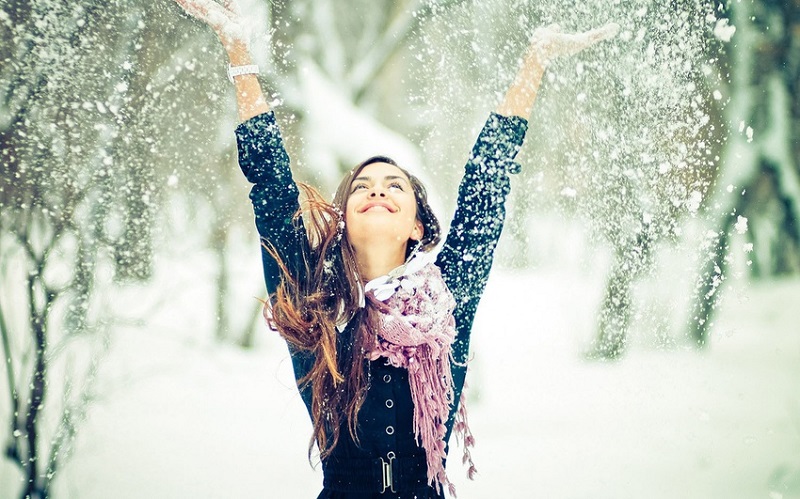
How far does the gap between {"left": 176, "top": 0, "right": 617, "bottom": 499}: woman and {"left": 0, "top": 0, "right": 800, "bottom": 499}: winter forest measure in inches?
39.1

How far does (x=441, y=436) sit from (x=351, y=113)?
185 centimetres

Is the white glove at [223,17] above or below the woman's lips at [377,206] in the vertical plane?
above

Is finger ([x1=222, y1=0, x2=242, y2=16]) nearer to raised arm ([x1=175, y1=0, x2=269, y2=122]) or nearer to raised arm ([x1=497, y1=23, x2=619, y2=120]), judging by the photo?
raised arm ([x1=175, y1=0, x2=269, y2=122])

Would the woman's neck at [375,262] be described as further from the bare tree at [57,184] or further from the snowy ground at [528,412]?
the bare tree at [57,184]

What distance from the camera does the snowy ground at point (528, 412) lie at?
233cm

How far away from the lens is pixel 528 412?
2672 millimetres

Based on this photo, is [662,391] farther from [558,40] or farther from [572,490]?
[558,40]

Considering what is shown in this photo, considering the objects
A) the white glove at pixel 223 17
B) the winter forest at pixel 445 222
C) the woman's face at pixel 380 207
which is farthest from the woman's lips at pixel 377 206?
the winter forest at pixel 445 222

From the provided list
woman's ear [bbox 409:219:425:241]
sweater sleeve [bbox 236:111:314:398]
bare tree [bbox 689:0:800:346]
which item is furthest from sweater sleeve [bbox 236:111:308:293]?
bare tree [bbox 689:0:800:346]

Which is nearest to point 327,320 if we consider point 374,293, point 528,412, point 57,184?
point 374,293

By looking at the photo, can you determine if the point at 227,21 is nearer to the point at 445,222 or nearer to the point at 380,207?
the point at 380,207

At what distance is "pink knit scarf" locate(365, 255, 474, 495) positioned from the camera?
112cm

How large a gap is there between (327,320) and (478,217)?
36 cm

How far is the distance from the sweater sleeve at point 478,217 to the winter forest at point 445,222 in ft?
2.96
